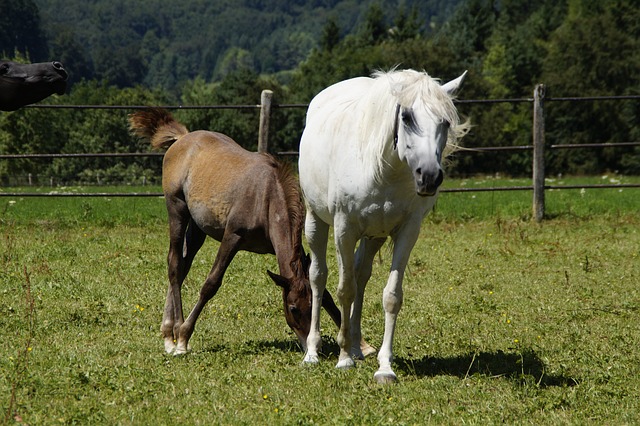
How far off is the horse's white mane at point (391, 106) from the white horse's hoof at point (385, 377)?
1.24 m

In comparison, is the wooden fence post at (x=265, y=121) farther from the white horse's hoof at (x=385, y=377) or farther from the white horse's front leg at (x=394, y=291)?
the white horse's hoof at (x=385, y=377)

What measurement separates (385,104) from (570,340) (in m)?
2.47

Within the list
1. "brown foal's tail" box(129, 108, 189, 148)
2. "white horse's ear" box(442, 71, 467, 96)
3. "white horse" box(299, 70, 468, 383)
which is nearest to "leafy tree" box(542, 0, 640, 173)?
"brown foal's tail" box(129, 108, 189, 148)

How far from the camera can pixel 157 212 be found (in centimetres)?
1346

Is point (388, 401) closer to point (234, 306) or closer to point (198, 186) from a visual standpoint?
point (198, 186)

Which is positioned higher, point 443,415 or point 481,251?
point 443,415

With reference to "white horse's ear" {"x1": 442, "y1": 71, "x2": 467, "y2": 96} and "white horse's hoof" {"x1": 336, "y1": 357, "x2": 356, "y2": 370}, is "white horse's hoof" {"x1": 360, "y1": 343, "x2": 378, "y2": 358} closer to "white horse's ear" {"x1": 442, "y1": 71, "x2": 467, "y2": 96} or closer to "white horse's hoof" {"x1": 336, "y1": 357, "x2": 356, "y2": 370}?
"white horse's hoof" {"x1": 336, "y1": 357, "x2": 356, "y2": 370}

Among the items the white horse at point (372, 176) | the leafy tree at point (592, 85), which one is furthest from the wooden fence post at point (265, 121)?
the leafy tree at point (592, 85)

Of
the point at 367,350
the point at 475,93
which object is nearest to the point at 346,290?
the point at 367,350

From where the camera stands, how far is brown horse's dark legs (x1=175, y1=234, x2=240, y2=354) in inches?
239

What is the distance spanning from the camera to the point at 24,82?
13.3 feet

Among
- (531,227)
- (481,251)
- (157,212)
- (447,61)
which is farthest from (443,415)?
(447,61)

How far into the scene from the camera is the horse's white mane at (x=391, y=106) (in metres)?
4.83

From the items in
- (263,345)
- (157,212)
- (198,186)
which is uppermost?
(198,186)
